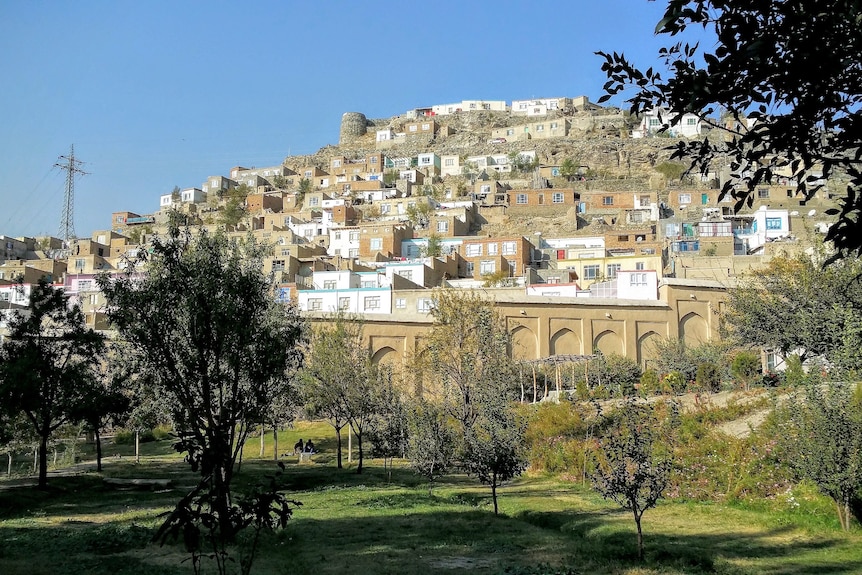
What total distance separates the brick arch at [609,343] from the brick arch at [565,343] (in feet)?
3.44

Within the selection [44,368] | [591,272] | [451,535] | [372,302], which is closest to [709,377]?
[451,535]

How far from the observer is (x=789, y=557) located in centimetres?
1334

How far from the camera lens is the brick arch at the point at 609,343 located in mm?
44594

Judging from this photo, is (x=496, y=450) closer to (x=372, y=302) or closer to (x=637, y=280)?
(x=637, y=280)

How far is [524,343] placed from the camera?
44719 millimetres

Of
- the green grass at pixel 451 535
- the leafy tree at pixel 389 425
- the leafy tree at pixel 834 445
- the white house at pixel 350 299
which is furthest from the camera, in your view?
the white house at pixel 350 299

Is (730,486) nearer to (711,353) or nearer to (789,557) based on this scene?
(789,557)

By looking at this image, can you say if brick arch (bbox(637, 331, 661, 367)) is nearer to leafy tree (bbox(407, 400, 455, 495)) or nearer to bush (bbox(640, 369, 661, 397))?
bush (bbox(640, 369, 661, 397))

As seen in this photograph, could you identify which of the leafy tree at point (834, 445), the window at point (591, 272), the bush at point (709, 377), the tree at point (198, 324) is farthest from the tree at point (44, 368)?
the window at point (591, 272)

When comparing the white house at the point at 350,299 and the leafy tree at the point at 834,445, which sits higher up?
the white house at the point at 350,299

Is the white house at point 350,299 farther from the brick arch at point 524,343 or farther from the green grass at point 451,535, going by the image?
the green grass at point 451,535

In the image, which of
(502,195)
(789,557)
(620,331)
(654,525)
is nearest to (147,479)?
(654,525)

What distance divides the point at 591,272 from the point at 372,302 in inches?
789

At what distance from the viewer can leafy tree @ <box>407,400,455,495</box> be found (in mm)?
21484
